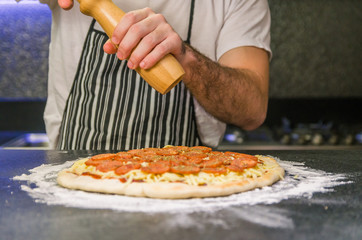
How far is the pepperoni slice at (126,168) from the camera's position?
0.96 meters

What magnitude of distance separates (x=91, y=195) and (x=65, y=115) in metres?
0.78

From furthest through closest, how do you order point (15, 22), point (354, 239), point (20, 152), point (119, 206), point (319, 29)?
point (319, 29) → point (15, 22) → point (20, 152) → point (119, 206) → point (354, 239)

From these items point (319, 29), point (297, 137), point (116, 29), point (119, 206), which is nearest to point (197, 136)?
point (116, 29)

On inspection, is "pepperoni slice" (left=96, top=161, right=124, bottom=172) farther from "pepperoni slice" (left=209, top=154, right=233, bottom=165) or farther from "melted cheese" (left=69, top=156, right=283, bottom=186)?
"pepperoni slice" (left=209, top=154, right=233, bottom=165)

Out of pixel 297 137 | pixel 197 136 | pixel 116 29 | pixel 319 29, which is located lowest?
pixel 297 137

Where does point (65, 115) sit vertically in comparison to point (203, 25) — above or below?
below

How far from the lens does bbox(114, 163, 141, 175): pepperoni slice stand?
963mm

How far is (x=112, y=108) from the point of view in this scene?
5.04 feet

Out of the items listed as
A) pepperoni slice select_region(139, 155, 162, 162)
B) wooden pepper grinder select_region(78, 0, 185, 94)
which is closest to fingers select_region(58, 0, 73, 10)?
wooden pepper grinder select_region(78, 0, 185, 94)

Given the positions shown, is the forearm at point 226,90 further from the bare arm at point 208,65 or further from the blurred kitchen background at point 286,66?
the blurred kitchen background at point 286,66

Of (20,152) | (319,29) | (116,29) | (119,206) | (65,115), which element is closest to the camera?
(119,206)

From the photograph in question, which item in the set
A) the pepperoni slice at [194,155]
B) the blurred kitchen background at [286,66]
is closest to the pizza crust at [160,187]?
the pepperoni slice at [194,155]

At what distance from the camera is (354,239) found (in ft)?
2.03

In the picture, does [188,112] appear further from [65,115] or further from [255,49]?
[65,115]
